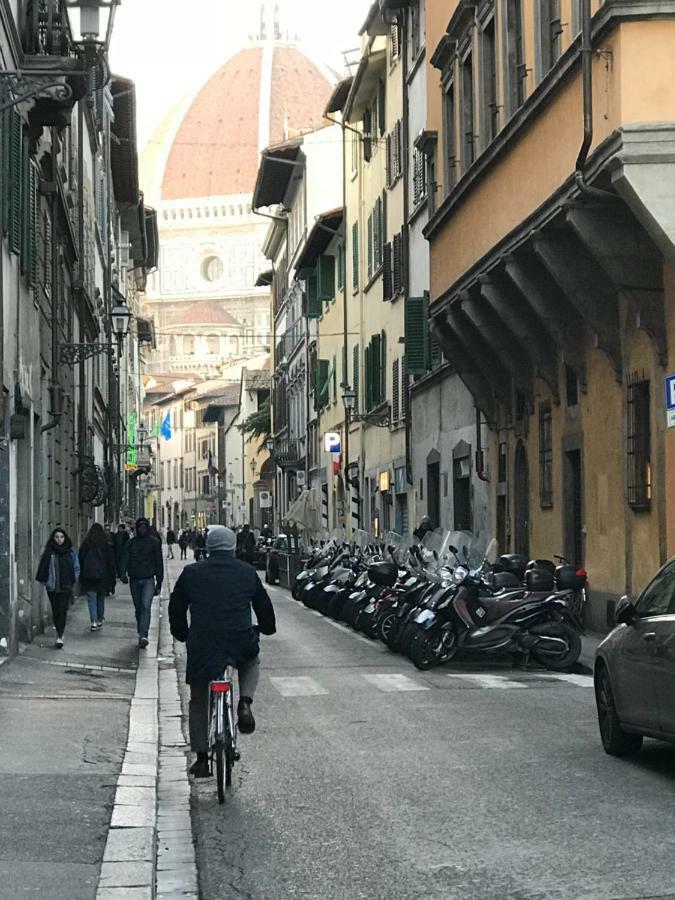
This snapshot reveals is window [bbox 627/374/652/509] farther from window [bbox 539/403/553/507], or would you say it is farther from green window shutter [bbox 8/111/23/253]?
green window shutter [bbox 8/111/23/253]

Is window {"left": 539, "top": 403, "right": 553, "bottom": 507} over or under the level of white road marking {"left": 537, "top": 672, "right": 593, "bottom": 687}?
over

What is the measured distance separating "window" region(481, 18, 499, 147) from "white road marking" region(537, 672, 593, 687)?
9873 mm

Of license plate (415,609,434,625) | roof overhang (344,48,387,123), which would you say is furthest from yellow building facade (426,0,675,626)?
roof overhang (344,48,387,123)

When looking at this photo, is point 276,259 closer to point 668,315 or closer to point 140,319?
point 140,319

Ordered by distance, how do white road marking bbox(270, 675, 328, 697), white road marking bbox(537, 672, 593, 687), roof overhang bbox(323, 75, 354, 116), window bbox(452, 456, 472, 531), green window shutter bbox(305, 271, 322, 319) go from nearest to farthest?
white road marking bbox(270, 675, 328, 697) < white road marking bbox(537, 672, 593, 687) < window bbox(452, 456, 472, 531) < roof overhang bbox(323, 75, 354, 116) < green window shutter bbox(305, 271, 322, 319)

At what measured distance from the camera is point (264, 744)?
40.4 feet

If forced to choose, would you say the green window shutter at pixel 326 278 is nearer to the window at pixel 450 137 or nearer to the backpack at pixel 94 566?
the window at pixel 450 137

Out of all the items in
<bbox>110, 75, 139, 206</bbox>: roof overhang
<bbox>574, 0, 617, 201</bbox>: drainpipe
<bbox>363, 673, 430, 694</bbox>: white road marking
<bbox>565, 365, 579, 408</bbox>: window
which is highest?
<bbox>110, 75, 139, 206</bbox>: roof overhang

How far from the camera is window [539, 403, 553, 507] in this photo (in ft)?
82.1

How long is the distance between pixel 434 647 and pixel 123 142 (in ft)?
132

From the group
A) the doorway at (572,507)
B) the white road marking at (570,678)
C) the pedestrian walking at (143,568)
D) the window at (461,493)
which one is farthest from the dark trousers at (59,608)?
the window at (461,493)

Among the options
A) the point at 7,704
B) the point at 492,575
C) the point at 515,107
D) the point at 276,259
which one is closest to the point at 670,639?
the point at 7,704

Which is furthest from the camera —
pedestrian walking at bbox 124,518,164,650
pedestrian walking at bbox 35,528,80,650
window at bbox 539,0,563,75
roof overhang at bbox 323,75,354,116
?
roof overhang at bbox 323,75,354,116

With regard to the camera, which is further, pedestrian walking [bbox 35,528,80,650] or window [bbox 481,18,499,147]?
window [bbox 481,18,499,147]
